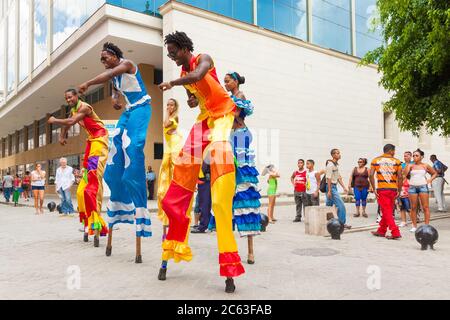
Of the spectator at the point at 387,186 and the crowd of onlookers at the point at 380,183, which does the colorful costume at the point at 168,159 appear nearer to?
the crowd of onlookers at the point at 380,183

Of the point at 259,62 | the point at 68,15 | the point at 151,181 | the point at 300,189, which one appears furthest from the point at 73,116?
the point at 68,15

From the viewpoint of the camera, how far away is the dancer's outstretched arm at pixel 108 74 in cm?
406

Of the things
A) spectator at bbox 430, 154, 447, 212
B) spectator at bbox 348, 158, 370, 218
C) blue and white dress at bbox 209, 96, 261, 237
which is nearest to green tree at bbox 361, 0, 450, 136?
spectator at bbox 348, 158, 370, 218

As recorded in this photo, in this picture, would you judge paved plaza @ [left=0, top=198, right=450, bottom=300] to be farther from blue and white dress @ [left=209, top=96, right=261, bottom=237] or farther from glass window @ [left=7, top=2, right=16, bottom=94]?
glass window @ [left=7, top=2, right=16, bottom=94]

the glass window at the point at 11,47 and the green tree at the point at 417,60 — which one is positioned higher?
the glass window at the point at 11,47

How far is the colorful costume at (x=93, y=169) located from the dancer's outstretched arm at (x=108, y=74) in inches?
66.4

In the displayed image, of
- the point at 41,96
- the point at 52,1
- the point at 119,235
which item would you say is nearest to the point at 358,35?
the point at 52,1

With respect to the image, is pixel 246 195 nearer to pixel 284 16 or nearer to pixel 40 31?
pixel 284 16

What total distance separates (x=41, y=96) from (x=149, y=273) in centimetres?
2966

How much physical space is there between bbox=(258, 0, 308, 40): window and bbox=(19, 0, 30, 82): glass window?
1795cm

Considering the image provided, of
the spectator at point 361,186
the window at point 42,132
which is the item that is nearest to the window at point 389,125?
the spectator at point 361,186

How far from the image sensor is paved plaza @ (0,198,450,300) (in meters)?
3.51
